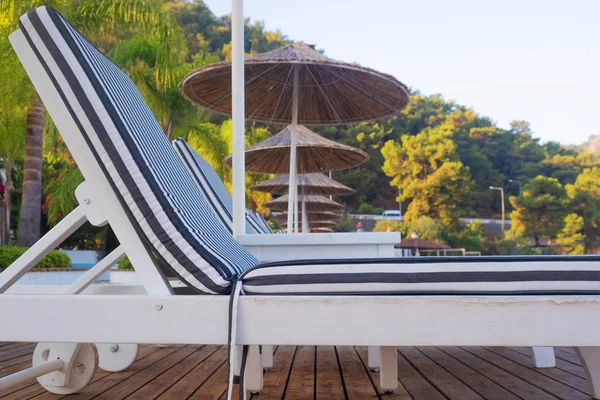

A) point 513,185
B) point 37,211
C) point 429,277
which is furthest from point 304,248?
point 513,185

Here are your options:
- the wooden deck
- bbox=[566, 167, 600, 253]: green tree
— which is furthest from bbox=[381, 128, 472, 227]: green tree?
the wooden deck

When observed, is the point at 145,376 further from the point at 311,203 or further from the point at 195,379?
the point at 311,203

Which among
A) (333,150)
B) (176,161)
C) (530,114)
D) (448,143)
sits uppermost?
(530,114)

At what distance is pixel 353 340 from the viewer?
3.79ft

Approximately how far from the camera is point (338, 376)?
237 cm

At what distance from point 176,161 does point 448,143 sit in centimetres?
3833

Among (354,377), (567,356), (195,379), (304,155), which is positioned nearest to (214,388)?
(195,379)

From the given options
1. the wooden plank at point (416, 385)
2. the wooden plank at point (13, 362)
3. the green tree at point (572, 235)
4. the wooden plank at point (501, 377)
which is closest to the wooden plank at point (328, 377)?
the wooden plank at point (416, 385)

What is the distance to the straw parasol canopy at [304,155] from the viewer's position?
704 cm

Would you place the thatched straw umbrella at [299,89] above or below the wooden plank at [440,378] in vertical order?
above

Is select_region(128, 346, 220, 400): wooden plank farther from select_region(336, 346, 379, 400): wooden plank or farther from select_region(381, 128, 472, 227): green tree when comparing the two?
select_region(381, 128, 472, 227): green tree

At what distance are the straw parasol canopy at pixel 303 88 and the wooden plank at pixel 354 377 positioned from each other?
2.02 metres

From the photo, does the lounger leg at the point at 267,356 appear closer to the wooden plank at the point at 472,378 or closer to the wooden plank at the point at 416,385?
the wooden plank at the point at 416,385

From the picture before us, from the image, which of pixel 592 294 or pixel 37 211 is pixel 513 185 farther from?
pixel 592 294
